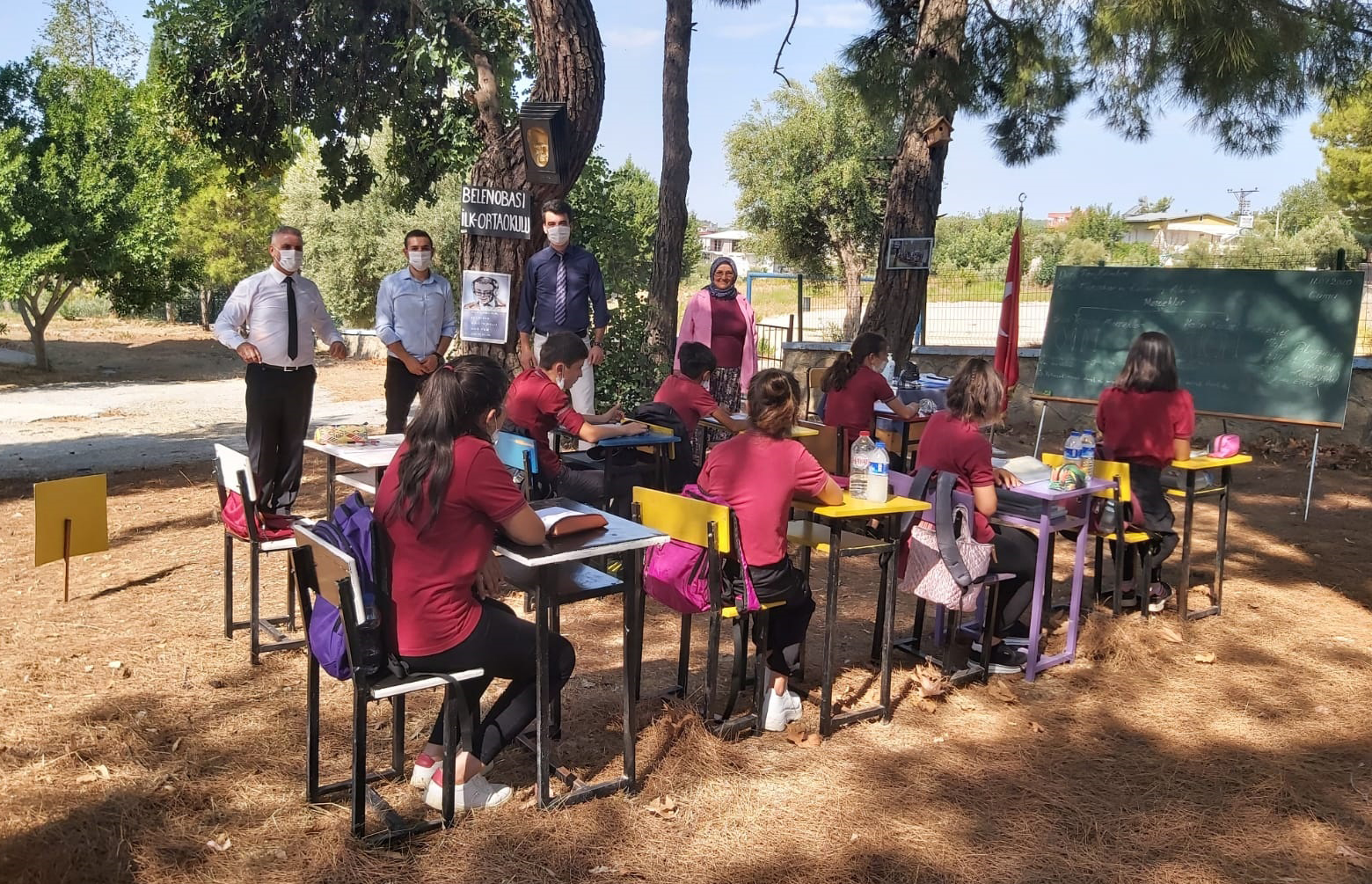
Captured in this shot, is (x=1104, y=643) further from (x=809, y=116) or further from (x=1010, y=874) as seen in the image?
(x=809, y=116)

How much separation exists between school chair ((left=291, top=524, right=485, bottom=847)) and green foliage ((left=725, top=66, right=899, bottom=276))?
85.5ft

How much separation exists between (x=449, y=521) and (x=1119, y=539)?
11.4 feet

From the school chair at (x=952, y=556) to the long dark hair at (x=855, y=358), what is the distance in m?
2.62

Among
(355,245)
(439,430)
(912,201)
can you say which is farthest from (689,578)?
(355,245)

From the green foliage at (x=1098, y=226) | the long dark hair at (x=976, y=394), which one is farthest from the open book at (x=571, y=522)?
the green foliage at (x=1098, y=226)

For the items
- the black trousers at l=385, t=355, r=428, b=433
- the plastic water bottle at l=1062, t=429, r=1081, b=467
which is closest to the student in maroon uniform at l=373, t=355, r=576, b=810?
the plastic water bottle at l=1062, t=429, r=1081, b=467

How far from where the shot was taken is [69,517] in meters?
5.71

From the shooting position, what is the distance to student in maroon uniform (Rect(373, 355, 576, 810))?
317 cm

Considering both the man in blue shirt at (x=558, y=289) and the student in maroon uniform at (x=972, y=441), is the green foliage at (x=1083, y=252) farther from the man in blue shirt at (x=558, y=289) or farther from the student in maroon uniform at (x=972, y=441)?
the student in maroon uniform at (x=972, y=441)

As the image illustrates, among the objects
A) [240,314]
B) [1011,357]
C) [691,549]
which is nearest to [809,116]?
[1011,357]

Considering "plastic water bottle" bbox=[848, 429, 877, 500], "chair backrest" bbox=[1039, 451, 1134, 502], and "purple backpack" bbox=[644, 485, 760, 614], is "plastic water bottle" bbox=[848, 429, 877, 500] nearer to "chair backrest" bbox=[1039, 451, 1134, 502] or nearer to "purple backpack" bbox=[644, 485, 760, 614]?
"purple backpack" bbox=[644, 485, 760, 614]

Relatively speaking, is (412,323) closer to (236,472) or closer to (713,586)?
(236,472)

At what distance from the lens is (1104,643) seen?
528cm

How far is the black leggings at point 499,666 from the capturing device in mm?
3283
